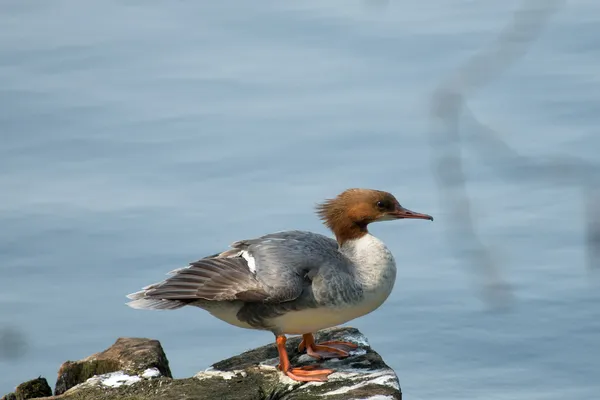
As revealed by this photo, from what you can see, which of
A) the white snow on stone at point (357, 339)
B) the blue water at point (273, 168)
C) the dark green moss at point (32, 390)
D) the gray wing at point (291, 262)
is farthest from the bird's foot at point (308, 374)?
the blue water at point (273, 168)

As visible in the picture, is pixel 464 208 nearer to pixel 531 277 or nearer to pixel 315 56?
pixel 531 277

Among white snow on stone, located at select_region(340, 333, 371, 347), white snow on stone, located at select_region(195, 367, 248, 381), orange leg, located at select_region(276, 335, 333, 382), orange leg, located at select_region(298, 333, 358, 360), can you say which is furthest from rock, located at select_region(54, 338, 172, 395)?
Result: white snow on stone, located at select_region(340, 333, 371, 347)

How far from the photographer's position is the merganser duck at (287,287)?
18.0 feet

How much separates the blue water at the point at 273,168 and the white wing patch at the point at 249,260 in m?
1.43

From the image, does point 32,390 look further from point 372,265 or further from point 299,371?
point 372,265

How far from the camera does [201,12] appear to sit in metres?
11.1

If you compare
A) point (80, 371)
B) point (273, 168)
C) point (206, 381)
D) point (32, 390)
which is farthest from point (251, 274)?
point (273, 168)

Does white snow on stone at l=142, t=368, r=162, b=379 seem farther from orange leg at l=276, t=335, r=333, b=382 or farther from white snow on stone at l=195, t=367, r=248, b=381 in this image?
A: orange leg at l=276, t=335, r=333, b=382

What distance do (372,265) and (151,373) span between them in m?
1.17

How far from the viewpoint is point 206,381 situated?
A: 5.14 metres

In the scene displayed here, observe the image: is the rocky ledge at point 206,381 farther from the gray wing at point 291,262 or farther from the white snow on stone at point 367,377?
the gray wing at point 291,262

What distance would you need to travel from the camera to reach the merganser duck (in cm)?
550

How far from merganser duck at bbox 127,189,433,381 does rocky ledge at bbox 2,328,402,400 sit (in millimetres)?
111

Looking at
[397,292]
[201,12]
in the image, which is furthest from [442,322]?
[201,12]
